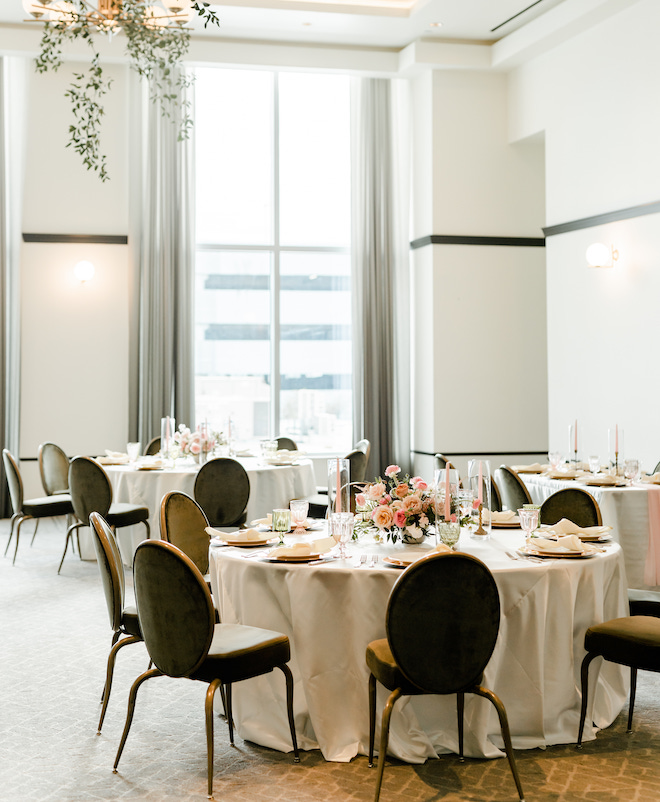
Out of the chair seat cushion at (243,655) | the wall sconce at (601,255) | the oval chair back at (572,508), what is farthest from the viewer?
the wall sconce at (601,255)

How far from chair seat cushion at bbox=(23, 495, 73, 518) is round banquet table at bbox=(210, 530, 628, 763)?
3.90m

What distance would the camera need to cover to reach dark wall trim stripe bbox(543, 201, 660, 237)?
7.04 meters

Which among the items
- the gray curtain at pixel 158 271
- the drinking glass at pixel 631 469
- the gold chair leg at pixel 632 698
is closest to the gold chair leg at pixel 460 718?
the gold chair leg at pixel 632 698

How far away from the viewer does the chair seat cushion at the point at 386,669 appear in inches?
119

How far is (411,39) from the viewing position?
8922 mm

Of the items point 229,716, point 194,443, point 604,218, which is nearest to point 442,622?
point 229,716

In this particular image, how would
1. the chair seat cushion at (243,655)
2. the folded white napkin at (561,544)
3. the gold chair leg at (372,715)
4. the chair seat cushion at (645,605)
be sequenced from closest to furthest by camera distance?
the chair seat cushion at (243,655) < the gold chair leg at (372,715) < the folded white napkin at (561,544) < the chair seat cushion at (645,605)

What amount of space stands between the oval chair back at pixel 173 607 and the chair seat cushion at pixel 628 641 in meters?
1.57

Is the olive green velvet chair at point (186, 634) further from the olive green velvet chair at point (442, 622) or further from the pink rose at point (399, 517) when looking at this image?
the pink rose at point (399, 517)

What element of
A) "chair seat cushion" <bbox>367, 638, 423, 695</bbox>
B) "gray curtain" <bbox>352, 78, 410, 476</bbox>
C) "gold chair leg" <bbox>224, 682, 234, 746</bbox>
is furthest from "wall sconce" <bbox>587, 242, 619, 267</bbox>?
"gold chair leg" <bbox>224, 682, 234, 746</bbox>

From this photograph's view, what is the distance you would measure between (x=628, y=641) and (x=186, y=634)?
1.72 meters

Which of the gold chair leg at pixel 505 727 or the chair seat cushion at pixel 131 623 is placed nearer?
the gold chair leg at pixel 505 727

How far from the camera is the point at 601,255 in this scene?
7453 millimetres

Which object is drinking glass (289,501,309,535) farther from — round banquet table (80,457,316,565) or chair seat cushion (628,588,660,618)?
round banquet table (80,457,316,565)
